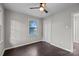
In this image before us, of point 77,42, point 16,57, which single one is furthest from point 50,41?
point 16,57

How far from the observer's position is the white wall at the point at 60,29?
4.20 ft

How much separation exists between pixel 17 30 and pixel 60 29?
723 millimetres

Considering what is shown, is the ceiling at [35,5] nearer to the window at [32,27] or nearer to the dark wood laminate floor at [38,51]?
the window at [32,27]

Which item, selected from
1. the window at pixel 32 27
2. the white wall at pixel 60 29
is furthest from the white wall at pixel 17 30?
the white wall at pixel 60 29

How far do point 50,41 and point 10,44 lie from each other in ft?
2.23

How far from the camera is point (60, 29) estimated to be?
1.33 meters

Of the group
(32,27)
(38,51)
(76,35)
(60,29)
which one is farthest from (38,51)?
(76,35)

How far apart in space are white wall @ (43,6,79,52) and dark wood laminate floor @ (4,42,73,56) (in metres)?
0.09

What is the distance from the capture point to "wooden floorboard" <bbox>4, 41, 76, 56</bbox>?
1131 mm

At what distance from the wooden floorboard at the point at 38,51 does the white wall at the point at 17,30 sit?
75 millimetres

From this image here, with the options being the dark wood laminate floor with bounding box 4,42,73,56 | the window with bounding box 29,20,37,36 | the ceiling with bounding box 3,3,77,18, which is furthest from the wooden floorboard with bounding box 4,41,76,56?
the ceiling with bounding box 3,3,77,18

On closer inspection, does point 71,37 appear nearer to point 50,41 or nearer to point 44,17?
point 50,41

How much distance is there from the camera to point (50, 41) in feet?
4.52

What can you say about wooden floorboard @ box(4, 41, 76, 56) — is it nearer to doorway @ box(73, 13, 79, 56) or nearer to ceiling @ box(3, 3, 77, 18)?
doorway @ box(73, 13, 79, 56)
